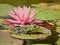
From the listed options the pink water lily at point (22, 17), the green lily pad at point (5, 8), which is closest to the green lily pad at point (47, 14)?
the pink water lily at point (22, 17)

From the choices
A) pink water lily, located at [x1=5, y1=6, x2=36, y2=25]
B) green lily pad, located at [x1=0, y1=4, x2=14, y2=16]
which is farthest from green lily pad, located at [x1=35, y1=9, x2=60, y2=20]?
green lily pad, located at [x1=0, y1=4, x2=14, y2=16]

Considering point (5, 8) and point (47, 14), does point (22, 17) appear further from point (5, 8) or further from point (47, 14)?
point (5, 8)

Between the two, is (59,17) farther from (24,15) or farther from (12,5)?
(12,5)

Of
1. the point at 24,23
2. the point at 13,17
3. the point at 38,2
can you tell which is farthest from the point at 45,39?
the point at 38,2

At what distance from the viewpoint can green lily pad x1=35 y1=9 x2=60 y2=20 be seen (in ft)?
5.08

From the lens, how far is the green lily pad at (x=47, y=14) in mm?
1548

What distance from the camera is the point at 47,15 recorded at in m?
1.60

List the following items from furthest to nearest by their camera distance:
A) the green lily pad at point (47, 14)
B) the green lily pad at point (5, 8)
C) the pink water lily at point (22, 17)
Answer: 1. the green lily pad at point (5, 8)
2. the green lily pad at point (47, 14)
3. the pink water lily at point (22, 17)

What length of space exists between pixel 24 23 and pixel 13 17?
11 cm

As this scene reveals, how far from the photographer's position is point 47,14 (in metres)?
1.61

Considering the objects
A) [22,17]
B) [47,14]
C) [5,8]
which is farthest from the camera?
[5,8]

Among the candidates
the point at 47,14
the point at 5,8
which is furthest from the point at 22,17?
the point at 5,8

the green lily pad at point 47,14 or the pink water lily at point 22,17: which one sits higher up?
the pink water lily at point 22,17

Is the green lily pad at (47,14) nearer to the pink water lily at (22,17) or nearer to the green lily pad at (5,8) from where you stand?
the pink water lily at (22,17)
